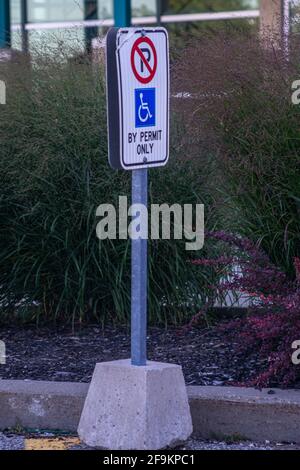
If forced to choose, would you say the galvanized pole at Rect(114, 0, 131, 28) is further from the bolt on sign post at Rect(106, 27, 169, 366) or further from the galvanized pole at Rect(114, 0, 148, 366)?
the galvanized pole at Rect(114, 0, 148, 366)

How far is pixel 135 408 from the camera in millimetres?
4766

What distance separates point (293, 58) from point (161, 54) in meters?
1.86

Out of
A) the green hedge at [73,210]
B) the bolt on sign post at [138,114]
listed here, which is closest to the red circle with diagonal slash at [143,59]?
the bolt on sign post at [138,114]

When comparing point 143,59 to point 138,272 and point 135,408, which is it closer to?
point 138,272

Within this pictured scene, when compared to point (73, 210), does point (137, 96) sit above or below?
above

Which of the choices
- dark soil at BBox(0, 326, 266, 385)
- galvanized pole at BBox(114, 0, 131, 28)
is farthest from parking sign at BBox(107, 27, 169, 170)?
galvanized pole at BBox(114, 0, 131, 28)

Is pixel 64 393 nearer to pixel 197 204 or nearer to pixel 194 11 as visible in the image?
pixel 197 204

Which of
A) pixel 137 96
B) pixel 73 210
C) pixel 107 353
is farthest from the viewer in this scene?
pixel 73 210

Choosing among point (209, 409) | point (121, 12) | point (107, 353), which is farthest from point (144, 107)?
point (121, 12)

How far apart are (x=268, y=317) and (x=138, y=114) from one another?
1387mm

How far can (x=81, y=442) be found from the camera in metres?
5.07

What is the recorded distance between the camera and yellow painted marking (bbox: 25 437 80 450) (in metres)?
5.07

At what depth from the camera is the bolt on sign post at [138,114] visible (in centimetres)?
464

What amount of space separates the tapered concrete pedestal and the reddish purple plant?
0.59m
